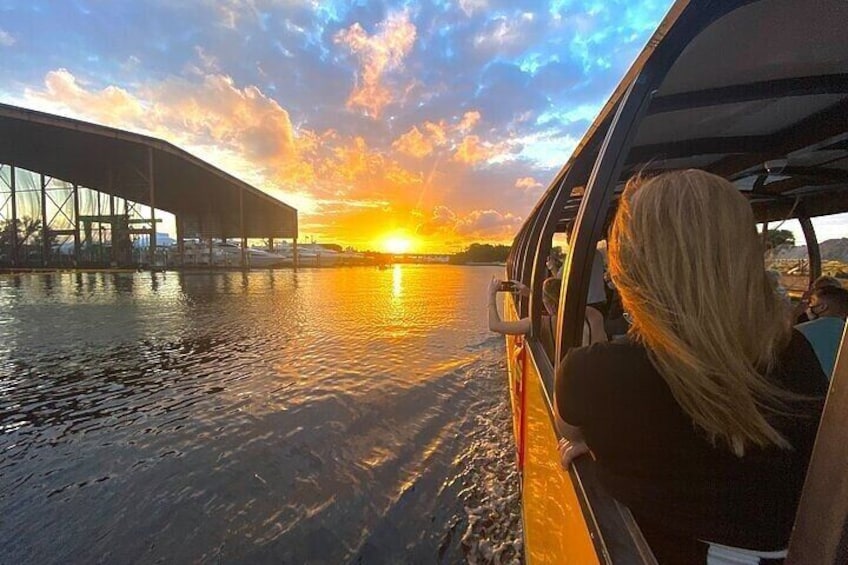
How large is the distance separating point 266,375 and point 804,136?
21.7 feet

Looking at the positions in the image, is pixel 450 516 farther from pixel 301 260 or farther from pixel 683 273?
pixel 301 260

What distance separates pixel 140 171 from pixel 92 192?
9.00 m

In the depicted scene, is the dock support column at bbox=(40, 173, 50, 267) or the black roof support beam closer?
the black roof support beam

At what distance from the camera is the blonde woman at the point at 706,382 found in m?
0.96

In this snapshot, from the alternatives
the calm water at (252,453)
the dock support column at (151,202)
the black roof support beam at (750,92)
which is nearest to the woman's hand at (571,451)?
the calm water at (252,453)

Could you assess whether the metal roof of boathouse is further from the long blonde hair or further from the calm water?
the long blonde hair

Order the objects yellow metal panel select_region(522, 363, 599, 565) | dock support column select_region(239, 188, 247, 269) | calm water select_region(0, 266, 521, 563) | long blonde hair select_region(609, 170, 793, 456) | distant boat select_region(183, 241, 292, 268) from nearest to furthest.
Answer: long blonde hair select_region(609, 170, 793, 456) → yellow metal panel select_region(522, 363, 599, 565) → calm water select_region(0, 266, 521, 563) → dock support column select_region(239, 188, 247, 269) → distant boat select_region(183, 241, 292, 268)

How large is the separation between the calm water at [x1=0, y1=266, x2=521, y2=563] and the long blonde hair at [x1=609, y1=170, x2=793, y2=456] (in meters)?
2.38

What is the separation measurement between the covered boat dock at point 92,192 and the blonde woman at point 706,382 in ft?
114

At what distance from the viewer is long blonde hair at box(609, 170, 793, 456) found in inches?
37.7

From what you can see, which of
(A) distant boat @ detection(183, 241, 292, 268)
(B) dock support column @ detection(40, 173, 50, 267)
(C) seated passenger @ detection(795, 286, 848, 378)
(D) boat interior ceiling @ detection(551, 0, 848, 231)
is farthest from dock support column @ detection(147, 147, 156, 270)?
(C) seated passenger @ detection(795, 286, 848, 378)

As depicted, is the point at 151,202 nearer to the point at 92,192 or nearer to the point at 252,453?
the point at 92,192

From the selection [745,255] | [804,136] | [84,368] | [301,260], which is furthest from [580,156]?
[301,260]

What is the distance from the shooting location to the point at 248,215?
47844 millimetres
